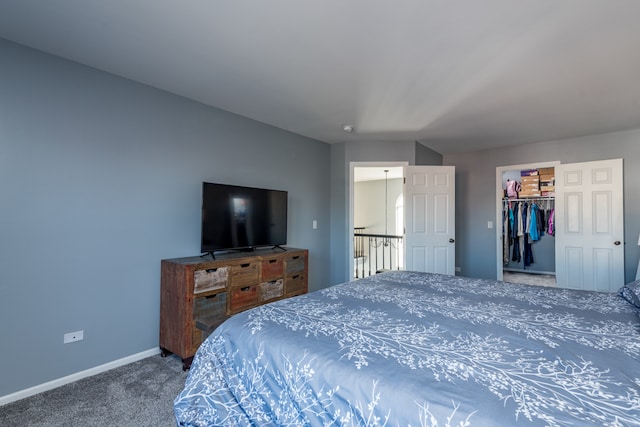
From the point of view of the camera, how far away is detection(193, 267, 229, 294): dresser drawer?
2.55 meters

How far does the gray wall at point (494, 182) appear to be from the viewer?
3.93m

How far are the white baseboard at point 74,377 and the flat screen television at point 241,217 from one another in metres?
1.03

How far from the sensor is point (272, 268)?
10.6 ft

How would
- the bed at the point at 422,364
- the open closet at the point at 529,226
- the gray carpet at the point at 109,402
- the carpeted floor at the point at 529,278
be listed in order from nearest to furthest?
1. the bed at the point at 422,364
2. the gray carpet at the point at 109,402
3. the carpeted floor at the point at 529,278
4. the open closet at the point at 529,226

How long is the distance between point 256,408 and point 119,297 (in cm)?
193

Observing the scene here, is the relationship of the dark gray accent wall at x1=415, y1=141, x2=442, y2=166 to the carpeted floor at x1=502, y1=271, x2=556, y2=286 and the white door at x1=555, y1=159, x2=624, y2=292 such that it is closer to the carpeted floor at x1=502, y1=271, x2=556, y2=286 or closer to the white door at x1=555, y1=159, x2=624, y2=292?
the white door at x1=555, y1=159, x2=624, y2=292

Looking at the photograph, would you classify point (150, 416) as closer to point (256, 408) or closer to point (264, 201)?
point (256, 408)

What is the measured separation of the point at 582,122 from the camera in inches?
144

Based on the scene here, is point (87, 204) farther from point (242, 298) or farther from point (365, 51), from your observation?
point (365, 51)

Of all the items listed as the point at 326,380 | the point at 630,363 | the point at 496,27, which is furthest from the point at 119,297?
the point at 496,27

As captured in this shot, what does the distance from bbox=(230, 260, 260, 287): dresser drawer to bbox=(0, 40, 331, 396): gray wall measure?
1.84 ft

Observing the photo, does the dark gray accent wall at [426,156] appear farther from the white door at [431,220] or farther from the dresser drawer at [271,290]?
the dresser drawer at [271,290]

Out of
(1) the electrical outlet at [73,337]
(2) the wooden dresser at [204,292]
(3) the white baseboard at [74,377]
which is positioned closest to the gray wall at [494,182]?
(2) the wooden dresser at [204,292]

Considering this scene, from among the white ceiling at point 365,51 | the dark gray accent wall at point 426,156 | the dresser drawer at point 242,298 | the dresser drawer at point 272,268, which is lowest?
the dresser drawer at point 242,298
